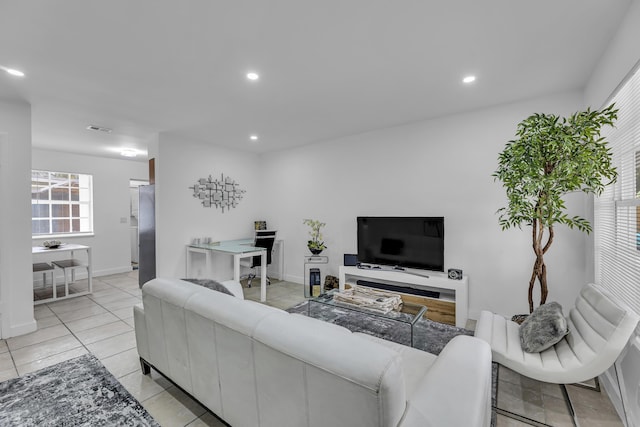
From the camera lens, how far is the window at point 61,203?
209 inches

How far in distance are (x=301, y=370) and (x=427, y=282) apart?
8.77 feet

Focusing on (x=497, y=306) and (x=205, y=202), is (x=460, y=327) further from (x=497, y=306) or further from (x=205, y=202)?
(x=205, y=202)

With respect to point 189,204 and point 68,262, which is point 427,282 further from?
point 68,262

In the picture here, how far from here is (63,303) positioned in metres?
4.08

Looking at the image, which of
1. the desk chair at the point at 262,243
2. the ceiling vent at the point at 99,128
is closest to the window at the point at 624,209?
the desk chair at the point at 262,243

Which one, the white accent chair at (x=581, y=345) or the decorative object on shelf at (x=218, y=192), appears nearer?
the white accent chair at (x=581, y=345)

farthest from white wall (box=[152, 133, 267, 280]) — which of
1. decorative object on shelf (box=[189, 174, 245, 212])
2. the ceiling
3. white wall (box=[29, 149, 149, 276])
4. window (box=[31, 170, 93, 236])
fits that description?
window (box=[31, 170, 93, 236])

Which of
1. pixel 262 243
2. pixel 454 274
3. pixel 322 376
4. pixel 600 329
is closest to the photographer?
pixel 322 376

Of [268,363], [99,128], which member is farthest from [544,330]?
[99,128]

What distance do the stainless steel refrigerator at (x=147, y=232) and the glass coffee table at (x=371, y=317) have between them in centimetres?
302

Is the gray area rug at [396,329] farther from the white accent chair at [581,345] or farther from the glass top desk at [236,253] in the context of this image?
the glass top desk at [236,253]

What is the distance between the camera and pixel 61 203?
218 inches

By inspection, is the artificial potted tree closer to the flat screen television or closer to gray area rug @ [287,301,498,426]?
gray area rug @ [287,301,498,426]

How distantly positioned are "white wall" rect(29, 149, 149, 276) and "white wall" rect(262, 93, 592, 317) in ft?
14.5
